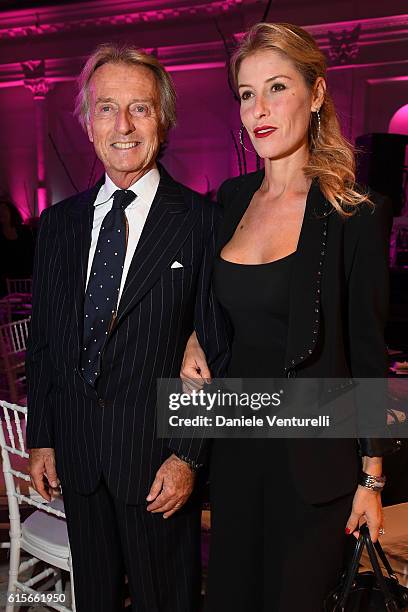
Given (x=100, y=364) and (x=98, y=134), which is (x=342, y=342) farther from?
(x=98, y=134)

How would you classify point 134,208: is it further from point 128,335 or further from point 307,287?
point 307,287

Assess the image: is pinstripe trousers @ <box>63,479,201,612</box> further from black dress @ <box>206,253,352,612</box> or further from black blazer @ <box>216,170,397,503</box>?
black blazer @ <box>216,170,397,503</box>

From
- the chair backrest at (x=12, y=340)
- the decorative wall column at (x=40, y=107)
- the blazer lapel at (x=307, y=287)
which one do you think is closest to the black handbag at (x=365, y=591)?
the blazer lapel at (x=307, y=287)

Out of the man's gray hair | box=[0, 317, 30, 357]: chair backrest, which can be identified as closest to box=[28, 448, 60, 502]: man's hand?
the man's gray hair

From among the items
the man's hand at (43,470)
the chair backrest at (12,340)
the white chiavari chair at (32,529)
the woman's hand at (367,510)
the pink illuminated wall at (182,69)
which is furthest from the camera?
the pink illuminated wall at (182,69)

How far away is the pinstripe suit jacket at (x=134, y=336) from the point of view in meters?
1.44

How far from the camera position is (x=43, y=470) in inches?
64.9

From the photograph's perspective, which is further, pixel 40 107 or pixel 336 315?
pixel 40 107

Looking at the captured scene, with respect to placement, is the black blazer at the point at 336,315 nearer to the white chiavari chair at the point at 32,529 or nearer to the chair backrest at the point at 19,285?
the white chiavari chair at the point at 32,529

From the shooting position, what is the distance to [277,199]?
1488 mm

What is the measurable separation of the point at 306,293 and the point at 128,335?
43 centimetres

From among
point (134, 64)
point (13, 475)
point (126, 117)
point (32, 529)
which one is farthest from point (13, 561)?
point (134, 64)

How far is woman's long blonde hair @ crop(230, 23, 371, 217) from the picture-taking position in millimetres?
1328

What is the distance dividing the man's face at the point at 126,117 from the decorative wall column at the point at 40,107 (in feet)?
27.4
